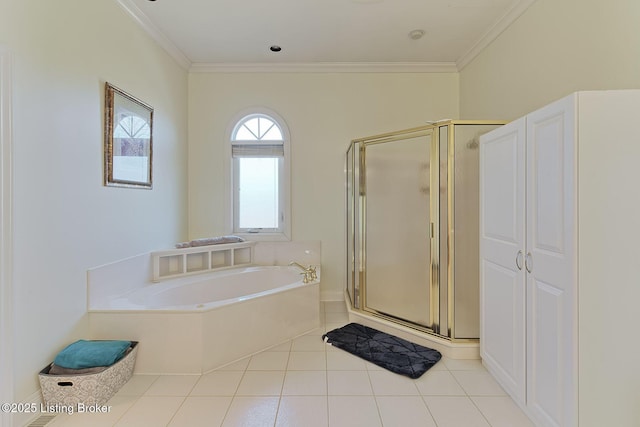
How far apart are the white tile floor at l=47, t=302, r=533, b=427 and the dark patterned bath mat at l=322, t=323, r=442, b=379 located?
57 millimetres

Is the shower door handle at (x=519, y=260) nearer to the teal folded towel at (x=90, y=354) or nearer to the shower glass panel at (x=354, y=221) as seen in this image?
the shower glass panel at (x=354, y=221)

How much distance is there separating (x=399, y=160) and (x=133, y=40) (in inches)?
94.9

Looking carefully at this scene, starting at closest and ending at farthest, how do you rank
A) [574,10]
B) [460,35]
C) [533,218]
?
[533,218] → [574,10] → [460,35]

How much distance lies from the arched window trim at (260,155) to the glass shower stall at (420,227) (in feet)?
2.72

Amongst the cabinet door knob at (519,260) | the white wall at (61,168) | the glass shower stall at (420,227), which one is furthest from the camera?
the glass shower stall at (420,227)

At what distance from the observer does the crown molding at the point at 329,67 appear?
335 cm

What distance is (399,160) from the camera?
2.61 m

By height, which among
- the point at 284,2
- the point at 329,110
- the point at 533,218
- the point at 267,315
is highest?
the point at 284,2

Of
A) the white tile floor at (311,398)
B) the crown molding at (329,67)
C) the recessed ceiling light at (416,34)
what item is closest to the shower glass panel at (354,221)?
the white tile floor at (311,398)

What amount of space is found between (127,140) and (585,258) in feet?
9.55

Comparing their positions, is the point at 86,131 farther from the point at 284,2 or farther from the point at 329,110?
the point at 329,110

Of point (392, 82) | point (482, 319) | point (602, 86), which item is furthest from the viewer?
point (392, 82)

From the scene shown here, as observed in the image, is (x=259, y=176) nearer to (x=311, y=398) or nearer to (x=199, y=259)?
(x=199, y=259)

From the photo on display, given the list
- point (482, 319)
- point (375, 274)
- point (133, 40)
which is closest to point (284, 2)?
point (133, 40)
